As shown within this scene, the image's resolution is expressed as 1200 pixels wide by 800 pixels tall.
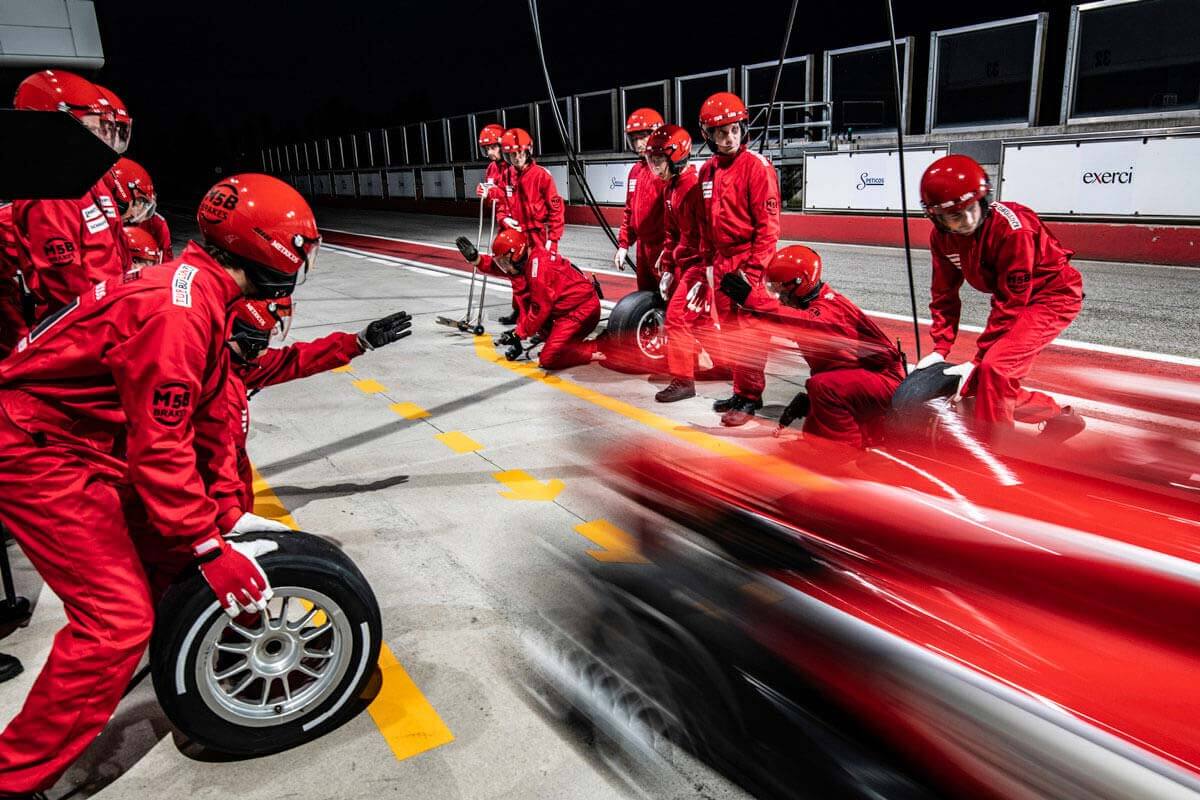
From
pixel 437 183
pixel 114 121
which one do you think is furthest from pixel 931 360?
pixel 437 183

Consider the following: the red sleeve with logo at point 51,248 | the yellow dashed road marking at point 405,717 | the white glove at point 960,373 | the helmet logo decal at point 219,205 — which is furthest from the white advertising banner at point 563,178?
the yellow dashed road marking at point 405,717

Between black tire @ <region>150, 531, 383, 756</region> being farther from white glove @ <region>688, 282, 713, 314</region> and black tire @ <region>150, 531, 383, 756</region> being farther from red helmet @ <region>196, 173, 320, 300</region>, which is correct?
white glove @ <region>688, 282, 713, 314</region>

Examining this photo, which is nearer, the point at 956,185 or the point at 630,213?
the point at 956,185

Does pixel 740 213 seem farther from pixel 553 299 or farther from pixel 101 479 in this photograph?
pixel 101 479

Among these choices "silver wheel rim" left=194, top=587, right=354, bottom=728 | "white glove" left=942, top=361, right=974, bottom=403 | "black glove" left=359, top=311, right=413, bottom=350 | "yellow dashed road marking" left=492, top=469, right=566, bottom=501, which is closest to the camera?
"silver wheel rim" left=194, top=587, right=354, bottom=728

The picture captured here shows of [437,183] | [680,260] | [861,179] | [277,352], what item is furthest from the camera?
[437,183]

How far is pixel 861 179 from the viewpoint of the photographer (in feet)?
52.8

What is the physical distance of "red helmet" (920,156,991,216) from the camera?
4359mm

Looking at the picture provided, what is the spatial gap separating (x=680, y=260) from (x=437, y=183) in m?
26.6

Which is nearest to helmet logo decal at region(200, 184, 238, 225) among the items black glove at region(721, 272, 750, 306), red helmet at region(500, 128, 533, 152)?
black glove at region(721, 272, 750, 306)

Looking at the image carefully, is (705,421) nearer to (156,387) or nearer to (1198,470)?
(1198,470)

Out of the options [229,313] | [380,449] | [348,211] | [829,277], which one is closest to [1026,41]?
[829,277]

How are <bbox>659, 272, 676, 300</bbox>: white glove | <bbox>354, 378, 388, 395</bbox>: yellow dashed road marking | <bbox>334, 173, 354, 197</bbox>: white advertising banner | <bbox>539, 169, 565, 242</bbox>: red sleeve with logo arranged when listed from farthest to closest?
1. <bbox>334, 173, 354, 197</bbox>: white advertising banner
2. <bbox>539, 169, 565, 242</bbox>: red sleeve with logo
3. <bbox>659, 272, 676, 300</bbox>: white glove
4. <bbox>354, 378, 388, 395</bbox>: yellow dashed road marking

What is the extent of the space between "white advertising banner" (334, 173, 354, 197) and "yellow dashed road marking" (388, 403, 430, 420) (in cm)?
3792
